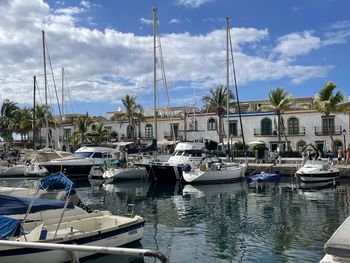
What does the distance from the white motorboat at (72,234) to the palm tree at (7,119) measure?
73.2m

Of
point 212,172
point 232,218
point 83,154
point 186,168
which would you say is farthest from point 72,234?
point 83,154

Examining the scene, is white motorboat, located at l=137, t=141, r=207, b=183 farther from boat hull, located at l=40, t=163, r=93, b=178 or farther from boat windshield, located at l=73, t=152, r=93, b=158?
boat windshield, located at l=73, t=152, r=93, b=158

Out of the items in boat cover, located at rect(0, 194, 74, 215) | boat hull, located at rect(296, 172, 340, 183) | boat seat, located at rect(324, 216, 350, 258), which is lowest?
boat hull, located at rect(296, 172, 340, 183)

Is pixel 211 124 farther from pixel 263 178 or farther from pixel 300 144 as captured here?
pixel 263 178

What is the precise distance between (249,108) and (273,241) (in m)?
56.4

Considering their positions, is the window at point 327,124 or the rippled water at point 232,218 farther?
the window at point 327,124

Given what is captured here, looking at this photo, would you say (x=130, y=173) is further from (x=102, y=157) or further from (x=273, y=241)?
(x=273, y=241)

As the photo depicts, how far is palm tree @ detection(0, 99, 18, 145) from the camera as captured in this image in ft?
277

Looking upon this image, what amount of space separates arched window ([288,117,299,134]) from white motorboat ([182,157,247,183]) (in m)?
22.7

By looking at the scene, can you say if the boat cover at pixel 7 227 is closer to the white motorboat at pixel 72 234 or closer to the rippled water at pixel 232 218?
the white motorboat at pixel 72 234

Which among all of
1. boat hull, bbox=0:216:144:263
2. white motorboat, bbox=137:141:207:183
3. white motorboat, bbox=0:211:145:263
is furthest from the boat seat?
white motorboat, bbox=137:141:207:183

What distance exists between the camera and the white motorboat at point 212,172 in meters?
37.6

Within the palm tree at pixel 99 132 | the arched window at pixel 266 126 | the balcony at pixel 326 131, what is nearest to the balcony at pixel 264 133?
the arched window at pixel 266 126

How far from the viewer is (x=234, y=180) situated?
40094mm
